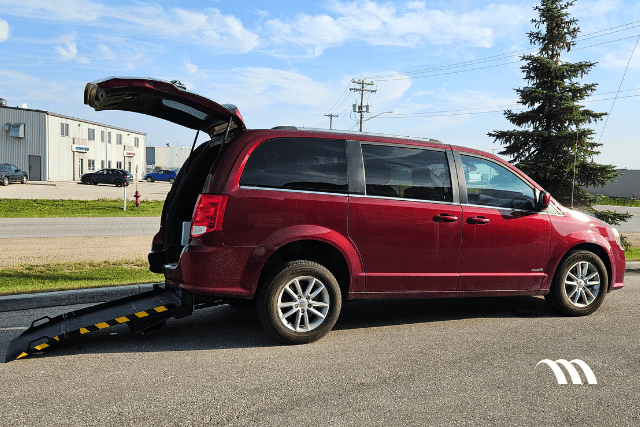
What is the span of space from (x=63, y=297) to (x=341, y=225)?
3.47 metres

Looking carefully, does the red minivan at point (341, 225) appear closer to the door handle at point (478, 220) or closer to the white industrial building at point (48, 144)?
the door handle at point (478, 220)

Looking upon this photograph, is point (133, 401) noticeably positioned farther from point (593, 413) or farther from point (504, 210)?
point (504, 210)

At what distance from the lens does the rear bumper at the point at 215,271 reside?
4.62m

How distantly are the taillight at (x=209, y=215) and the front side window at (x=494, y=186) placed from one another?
2491 mm

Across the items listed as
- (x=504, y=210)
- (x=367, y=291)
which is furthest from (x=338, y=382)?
(x=504, y=210)

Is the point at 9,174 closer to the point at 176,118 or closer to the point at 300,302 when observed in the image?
the point at 176,118

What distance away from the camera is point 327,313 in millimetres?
4941

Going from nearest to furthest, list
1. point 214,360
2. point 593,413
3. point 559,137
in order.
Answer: point 593,413 < point 214,360 < point 559,137

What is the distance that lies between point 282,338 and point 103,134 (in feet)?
223

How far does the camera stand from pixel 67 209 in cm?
2180

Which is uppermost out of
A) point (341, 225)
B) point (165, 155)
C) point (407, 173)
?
point (165, 155)

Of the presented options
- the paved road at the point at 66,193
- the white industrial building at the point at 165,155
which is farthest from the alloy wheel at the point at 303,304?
the white industrial building at the point at 165,155

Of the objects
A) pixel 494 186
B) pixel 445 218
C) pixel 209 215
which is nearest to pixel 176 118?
pixel 209 215

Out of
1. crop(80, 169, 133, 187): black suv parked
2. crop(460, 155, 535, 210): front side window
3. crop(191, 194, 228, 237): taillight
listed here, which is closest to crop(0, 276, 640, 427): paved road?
crop(191, 194, 228, 237): taillight
